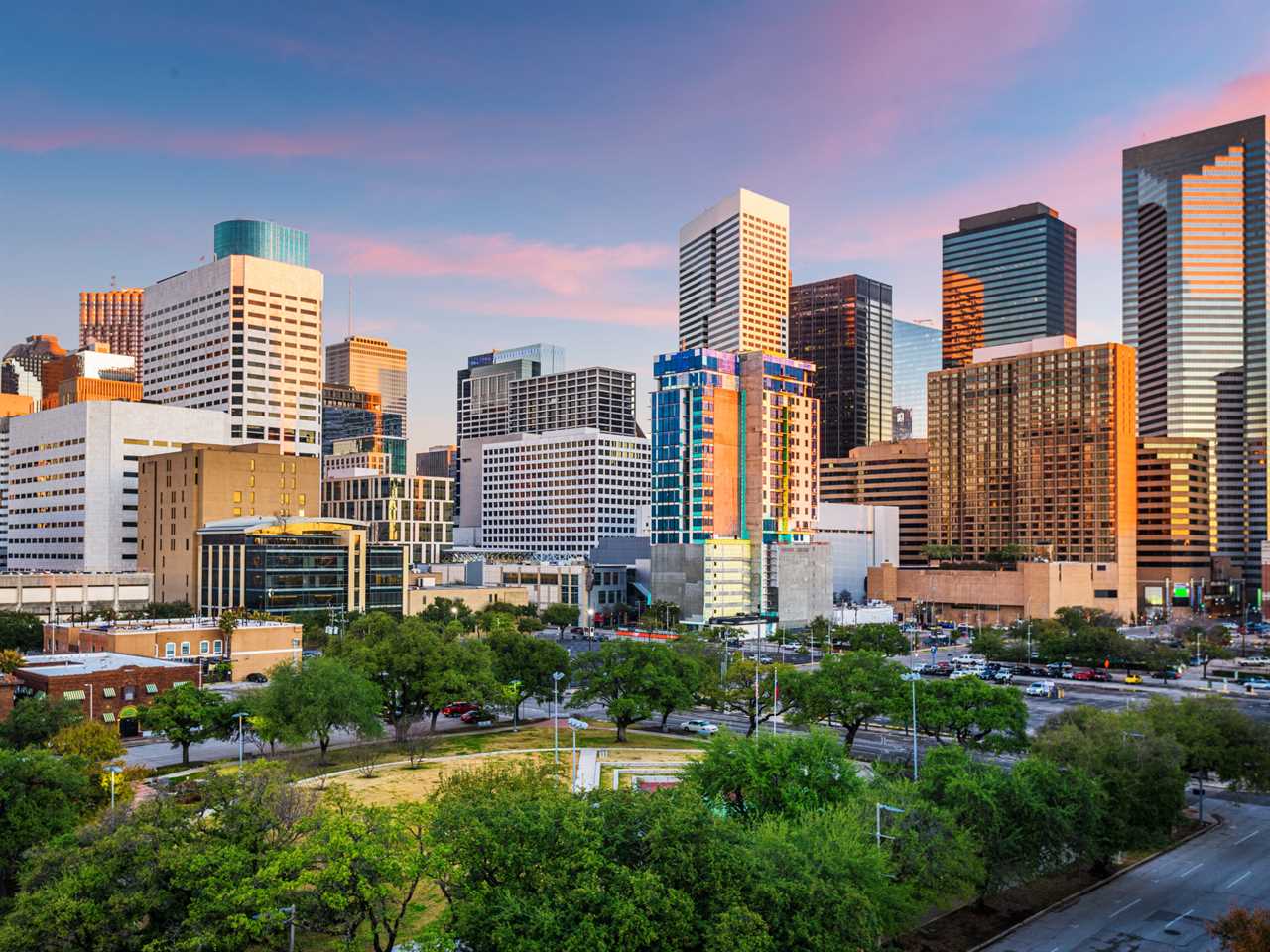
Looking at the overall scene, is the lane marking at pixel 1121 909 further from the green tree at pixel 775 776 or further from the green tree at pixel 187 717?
the green tree at pixel 187 717

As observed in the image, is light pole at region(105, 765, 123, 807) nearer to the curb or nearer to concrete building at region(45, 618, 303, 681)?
the curb

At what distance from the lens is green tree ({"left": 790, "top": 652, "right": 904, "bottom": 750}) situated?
79438 millimetres

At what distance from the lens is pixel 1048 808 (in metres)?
49.3

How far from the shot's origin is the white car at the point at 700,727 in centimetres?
9181

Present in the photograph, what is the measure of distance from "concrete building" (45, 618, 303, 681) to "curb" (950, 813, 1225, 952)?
7590cm

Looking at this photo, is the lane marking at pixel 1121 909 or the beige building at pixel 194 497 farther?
the beige building at pixel 194 497

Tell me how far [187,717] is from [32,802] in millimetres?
30713

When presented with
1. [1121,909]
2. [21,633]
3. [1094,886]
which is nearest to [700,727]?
[1094,886]

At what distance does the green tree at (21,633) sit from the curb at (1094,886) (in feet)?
376

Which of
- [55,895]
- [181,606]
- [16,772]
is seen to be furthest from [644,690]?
[181,606]

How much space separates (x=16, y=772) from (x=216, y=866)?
49.4 ft

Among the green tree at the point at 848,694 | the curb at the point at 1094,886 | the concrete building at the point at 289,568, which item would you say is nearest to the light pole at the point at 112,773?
the curb at the point at 1094,886

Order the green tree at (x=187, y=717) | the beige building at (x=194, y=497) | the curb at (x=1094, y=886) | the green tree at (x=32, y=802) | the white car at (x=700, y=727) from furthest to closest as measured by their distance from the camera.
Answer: the beige building at (x=194, y=497) < the white car at (x=700, y=727) < the green tree at (x=187, y=717) < the curb at (x=1094, y=886) < the green tree at (x=32, y=802)

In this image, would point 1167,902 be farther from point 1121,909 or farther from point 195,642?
point 195,642
